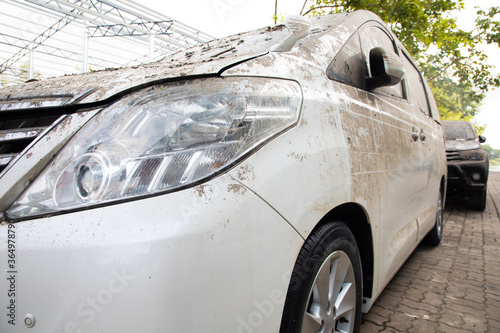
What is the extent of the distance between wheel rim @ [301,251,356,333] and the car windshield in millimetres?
6493

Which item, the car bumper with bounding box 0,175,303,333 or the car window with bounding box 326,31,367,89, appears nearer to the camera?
the car bumper with bounding box 0,175,303,333

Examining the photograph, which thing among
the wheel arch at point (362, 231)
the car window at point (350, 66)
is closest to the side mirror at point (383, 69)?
the car window at point (350, 66)

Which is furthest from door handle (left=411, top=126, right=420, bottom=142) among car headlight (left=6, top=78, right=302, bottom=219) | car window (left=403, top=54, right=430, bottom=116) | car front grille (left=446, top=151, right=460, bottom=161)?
car front grille (left=446, top=151, right=460, bottom=161)

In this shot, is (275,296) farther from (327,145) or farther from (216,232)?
(327,145)

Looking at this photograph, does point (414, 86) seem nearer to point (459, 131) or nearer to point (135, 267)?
point (135, 267)

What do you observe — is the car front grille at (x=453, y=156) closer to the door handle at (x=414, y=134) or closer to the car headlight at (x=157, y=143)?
the door handle at (x=414, y=134)

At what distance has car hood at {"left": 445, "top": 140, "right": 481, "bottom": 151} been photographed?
253 inches

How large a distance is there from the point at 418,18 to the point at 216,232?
7999 mm

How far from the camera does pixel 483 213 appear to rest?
642cm

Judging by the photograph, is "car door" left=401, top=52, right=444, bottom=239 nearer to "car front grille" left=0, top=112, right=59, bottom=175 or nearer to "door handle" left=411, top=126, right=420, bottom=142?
"door handle" left=411, top=126, right=420, bottom=142

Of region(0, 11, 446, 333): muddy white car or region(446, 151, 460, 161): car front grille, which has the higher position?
region(446, 151, 460, 161): car front grille

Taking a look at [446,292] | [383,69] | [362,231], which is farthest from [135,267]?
[446,292]

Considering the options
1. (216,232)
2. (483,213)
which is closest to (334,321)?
(216,232)

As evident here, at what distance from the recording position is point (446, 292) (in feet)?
8.88
